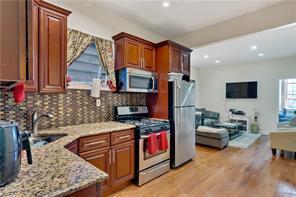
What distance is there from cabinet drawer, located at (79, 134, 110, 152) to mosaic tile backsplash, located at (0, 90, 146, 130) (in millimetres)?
616

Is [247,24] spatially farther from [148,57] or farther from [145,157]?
[145,157]

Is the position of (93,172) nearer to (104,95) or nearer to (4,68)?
(4,68)

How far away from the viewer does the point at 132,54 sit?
3047 millimetres

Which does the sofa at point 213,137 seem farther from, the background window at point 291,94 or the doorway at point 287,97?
the background window at point 291,94

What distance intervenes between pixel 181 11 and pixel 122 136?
91.3 inches

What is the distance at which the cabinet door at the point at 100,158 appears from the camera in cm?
214

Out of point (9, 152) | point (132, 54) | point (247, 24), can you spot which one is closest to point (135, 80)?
point (132, 54)

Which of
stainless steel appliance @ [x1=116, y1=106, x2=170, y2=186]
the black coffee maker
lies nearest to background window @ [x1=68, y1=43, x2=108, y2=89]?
stainless steel appliance @ [x1=116, y1=106, x2=170, y2=186]

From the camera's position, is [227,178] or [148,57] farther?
[148,57]

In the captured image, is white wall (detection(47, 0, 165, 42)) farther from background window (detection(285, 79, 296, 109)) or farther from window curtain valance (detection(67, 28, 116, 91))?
background window (detection(285, 79, 296, 109))

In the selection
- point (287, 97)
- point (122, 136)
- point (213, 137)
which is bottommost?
point (213, 137)

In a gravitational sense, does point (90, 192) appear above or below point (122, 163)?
above

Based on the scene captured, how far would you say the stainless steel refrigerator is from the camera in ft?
10.8

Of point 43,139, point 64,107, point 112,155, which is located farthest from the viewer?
point 64,107
